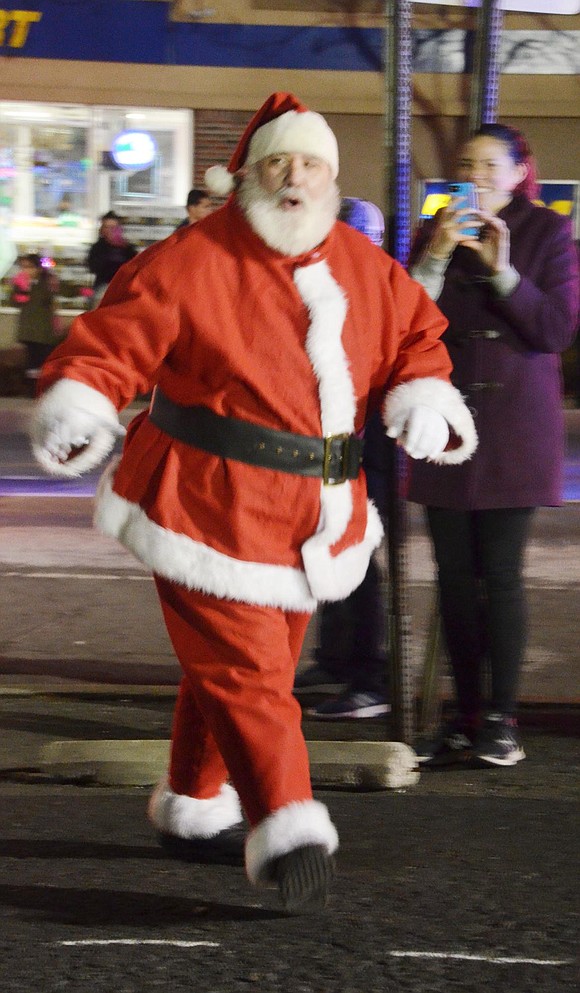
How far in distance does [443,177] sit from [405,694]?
1443 centimetres

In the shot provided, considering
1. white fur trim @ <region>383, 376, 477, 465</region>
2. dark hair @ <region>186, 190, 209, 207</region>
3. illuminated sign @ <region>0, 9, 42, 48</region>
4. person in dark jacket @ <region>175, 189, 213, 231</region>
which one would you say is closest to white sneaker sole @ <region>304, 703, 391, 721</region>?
white fur trim @ <region>383, 376, 477, 465</region>

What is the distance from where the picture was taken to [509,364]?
14.8 feet

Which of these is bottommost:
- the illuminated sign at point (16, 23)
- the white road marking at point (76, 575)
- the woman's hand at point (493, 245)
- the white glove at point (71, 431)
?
the white road marking at point (76, 575)

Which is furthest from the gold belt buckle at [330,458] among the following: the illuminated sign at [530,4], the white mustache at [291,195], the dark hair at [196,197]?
the dark hair at [196,197]

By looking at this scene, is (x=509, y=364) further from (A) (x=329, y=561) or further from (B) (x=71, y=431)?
(B) (x=71, y=431)

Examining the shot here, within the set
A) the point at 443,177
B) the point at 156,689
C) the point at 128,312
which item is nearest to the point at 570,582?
the point at 156,689

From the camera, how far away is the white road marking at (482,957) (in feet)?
10.6

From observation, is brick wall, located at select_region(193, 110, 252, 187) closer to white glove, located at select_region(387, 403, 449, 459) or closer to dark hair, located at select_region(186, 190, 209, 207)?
dark hair, located at select_region(186, 190, 209, 207)

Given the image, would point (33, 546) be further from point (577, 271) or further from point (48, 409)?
point (48, 409)

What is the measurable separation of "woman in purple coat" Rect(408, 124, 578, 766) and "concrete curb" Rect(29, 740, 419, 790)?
286 millimetres

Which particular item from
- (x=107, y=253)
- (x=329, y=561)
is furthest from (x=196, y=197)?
(x=107, y=253)

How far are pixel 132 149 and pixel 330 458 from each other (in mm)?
15961

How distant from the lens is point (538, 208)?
14.9 ft

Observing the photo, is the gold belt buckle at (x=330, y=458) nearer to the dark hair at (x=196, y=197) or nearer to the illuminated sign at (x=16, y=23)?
the dark hair at (x=196, y=197)
